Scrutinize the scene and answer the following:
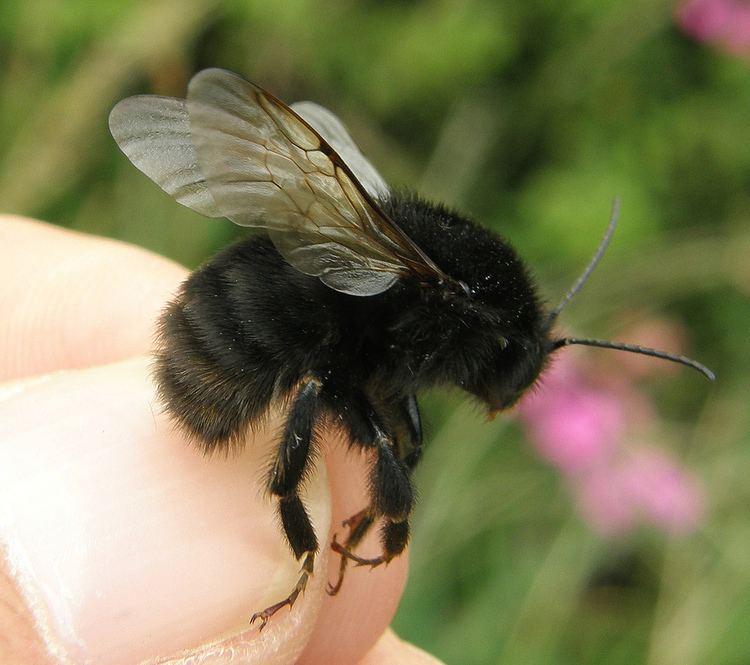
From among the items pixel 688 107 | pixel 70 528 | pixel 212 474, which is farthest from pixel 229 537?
pixel 688 107

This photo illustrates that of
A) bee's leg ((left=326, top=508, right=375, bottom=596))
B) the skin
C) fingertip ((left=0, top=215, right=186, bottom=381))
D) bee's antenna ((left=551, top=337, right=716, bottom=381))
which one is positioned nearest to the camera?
the skin

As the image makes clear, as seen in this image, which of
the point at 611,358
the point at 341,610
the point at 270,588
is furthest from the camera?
the point at 611,358

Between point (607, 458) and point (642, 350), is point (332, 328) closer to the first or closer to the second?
point (642, 350)

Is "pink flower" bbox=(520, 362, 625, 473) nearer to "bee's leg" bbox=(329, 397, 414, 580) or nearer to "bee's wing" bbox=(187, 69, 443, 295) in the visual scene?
"bee's leg" bbox=(329, 397, 414, 580)

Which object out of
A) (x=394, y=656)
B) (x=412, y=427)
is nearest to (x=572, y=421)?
(x=394, y=656)

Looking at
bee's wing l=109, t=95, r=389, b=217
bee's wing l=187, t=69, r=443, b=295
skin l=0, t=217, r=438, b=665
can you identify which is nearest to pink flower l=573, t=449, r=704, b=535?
skin l=0, t=217, r=438, b=665

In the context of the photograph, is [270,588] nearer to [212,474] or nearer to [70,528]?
[212,474]

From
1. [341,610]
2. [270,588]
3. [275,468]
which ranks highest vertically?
[275,468]
